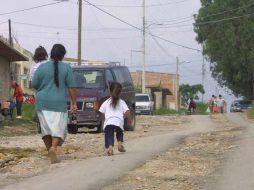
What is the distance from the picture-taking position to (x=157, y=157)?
504 inches

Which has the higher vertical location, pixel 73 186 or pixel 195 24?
pixel 195 24

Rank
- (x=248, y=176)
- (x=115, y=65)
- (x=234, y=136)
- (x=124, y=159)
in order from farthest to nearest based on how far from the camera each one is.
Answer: (x=115, y=65)
(x=234, y=136)
(x=124, y=159)
(x=248, y=176)

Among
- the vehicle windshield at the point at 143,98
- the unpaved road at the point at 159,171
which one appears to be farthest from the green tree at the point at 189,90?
the unpaved road at the point at 159,171

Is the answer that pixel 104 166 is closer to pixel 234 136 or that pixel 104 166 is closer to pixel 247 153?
pixel 247 153

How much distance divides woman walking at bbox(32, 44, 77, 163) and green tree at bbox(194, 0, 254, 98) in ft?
164

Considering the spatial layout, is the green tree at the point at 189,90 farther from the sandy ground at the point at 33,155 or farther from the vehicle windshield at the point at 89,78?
the sandy ground at the point at 33,155

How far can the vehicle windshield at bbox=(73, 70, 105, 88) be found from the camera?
20.9 m

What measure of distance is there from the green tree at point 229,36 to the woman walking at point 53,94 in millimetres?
50060

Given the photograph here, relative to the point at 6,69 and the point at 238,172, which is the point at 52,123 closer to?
the point at 238,172

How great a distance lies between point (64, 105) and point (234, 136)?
8125mm

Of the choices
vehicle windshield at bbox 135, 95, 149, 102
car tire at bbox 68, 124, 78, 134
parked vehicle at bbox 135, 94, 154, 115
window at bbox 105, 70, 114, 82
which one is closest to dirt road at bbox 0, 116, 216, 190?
window at bbox 105, 70, 114, 82

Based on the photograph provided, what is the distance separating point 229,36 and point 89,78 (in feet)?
137

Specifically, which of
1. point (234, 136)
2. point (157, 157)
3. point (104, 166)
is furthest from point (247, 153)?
point (234, 136)

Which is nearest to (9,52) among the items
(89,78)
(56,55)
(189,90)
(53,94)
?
(89,78)
